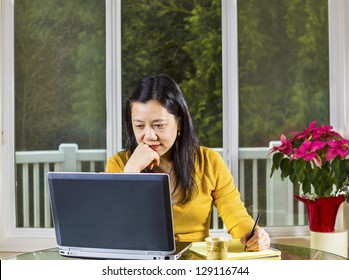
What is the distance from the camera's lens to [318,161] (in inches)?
121

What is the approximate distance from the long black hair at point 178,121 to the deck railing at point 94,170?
1342 mm

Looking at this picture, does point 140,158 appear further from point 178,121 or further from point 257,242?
point 257,242

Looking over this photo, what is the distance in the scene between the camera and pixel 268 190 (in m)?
3.65

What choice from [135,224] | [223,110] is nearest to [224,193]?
[135,224]

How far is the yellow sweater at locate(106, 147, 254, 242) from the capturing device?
219 centimetres

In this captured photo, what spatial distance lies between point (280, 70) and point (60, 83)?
1280mm

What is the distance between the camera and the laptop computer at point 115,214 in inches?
62.9

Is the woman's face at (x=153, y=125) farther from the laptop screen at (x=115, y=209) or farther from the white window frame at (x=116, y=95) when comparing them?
the white window frame at (x=116, y=95)

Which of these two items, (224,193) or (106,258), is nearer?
(106,258)

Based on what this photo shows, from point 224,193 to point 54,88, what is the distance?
173 cm

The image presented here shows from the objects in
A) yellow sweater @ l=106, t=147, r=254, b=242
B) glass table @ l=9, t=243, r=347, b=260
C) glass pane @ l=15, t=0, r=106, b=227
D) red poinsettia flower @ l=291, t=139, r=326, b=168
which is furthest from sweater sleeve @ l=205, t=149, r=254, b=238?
glass pane @ l=15, t=0, r=106, b=227

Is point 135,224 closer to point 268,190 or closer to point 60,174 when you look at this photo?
point 60,174

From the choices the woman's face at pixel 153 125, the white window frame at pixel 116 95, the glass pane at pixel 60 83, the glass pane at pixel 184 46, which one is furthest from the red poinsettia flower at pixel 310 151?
the glass pane at pixel 60 83

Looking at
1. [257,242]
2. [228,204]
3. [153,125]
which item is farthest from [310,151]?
[257,242]
